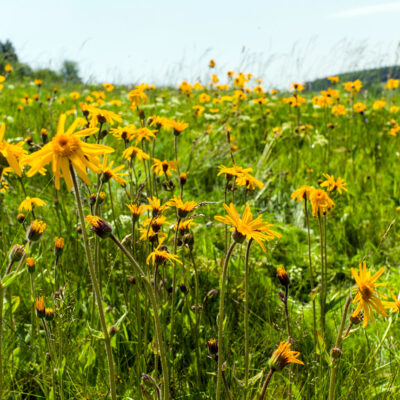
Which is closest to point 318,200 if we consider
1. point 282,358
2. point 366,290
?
point 366,290

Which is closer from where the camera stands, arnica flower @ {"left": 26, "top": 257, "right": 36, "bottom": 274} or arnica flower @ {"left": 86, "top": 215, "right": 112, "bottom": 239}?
arnica flower @ {"left": 86, "top": 215, "right": 112, "bottom": 239}

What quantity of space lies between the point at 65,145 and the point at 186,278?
1.01 m

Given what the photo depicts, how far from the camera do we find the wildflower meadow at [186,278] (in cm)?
96

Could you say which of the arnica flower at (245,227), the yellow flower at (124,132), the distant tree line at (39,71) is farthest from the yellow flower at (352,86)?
the distant tree line at (39,71)

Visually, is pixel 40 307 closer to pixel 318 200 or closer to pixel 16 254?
pixel 16 254

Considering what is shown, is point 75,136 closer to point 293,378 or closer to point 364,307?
point 364,307

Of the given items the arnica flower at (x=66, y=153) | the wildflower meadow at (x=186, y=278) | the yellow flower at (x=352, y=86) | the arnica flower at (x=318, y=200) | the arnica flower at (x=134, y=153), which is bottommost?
the wildflower meadow at (x=186, y=278)

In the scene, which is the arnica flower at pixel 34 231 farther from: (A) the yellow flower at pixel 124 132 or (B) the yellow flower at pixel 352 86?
(B) the yellow flower at pixel 352 86

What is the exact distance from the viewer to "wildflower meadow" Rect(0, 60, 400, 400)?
962mm

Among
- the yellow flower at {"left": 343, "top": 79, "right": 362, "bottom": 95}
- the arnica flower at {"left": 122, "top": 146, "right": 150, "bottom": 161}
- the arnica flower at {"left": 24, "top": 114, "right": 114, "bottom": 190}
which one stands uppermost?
the yellow flower at {"left": 343, "top": 79, "right": 362, "bottom": 95}

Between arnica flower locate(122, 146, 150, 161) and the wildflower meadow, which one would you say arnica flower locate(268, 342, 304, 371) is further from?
arnica flower locate(122, 146, 150, 161)

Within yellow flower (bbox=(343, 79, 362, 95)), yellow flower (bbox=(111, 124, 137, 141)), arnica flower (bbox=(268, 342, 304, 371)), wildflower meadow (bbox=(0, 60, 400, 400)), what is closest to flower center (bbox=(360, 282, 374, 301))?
wildflower meadow (bbox=(0, 60, 400, 400))

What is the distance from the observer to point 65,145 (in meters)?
0.80

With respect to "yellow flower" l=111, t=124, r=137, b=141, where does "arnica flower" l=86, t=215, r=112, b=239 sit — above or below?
below
